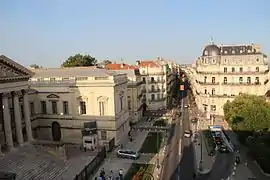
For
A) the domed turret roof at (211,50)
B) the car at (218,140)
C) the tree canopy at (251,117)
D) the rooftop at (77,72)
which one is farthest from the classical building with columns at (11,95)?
the domed turret roof at (211,50)

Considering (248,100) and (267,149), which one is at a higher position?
(248,100)

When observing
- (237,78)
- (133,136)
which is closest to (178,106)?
(237,78)

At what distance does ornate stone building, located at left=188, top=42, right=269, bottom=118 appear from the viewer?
225ft

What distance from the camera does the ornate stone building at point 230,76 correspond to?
225ft

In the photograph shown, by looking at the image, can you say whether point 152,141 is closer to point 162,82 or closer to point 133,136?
point 133,136

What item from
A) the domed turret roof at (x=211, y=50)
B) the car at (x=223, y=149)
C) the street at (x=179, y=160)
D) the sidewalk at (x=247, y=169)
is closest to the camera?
the sidewalk at (x=247, y=169)

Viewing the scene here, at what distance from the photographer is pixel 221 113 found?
2859 inches

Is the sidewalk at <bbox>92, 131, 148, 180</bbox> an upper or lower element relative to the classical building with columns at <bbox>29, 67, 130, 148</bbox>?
lower

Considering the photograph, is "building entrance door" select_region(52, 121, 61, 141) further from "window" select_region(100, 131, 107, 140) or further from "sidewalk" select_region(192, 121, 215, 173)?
"sidewalk" select_region(192, 121, 215, 173)

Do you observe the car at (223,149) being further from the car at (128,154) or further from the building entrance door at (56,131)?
the building entrance door at (56,131)

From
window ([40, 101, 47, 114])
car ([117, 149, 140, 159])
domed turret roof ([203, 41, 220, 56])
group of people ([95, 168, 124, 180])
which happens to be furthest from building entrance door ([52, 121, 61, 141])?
domed turret roof ([203, 41, 220, 56])

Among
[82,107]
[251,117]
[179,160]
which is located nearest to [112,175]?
[179,160]

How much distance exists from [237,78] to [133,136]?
103 feet

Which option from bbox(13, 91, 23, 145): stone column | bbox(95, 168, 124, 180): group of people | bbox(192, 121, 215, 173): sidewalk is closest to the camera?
bbox(95, 168, 124, 180): group of people
